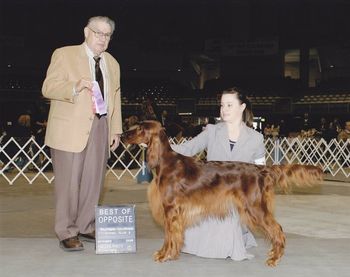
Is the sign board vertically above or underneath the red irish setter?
underneath

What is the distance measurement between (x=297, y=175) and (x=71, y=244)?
1557mm

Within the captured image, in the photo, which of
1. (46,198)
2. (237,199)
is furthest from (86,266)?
(46,198)

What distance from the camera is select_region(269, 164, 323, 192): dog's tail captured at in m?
3.36

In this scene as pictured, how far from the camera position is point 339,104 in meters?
23.4

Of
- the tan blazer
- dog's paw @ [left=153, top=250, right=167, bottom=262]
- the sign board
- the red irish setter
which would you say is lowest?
dog's paw @ [left=153, top=250, right=167, bottom=262]

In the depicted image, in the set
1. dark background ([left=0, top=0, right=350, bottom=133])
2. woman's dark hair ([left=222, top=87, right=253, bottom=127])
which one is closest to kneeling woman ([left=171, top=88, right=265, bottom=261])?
woman's dark hair ([left=222, top=87, right=253, bottom=127])

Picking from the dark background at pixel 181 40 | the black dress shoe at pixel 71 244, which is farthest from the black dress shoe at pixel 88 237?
the dark background at pixel 181 40

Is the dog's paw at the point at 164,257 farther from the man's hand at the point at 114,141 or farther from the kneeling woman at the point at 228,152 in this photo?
the man's hand at the point at 114,141

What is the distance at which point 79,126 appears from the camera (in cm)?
368

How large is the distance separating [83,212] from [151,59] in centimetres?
2303

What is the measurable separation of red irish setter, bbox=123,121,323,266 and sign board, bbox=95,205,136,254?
1.07 ft

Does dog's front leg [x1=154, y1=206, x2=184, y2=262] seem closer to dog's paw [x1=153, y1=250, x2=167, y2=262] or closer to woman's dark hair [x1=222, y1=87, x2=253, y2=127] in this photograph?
dog's paw [x1=153, y1=250, x2=167, y2=262]

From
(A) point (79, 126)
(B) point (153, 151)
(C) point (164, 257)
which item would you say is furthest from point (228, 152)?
(A) point (79, 126)

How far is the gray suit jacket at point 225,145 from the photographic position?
12.3 feet
